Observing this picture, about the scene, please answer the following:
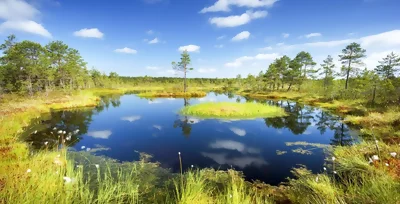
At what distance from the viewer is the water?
11.5 metres

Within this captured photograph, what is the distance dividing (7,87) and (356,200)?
5759cm

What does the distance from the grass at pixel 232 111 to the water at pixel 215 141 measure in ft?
7.26

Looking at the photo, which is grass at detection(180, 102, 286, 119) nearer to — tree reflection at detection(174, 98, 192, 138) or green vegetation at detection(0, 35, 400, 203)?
green vegetation at detection(0, 35, 400, 203)

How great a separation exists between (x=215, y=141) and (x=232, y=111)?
37.3ft

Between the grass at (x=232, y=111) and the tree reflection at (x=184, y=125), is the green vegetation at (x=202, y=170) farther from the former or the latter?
the tree reflection at (x=184, y=125)

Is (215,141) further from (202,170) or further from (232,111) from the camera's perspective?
(232,111)

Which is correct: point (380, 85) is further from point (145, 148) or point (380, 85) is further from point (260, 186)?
point (145, 148)

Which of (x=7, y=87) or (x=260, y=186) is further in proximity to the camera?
(x=7, y=87)

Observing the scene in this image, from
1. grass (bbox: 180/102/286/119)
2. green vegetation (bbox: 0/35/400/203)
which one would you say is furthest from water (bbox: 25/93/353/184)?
grass (bbox: 180/102/286/119)

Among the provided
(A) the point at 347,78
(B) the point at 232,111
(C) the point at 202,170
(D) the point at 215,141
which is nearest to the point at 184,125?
(D) the point at 215,141

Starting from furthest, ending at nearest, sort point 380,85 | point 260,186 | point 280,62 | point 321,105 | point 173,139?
point 280,62 → point 321,105 → point 380,85 → point 173,139 → point 260,186

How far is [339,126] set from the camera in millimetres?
21047

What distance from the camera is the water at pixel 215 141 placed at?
11523mm

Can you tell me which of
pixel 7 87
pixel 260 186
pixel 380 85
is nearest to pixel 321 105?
pixel 380 85
